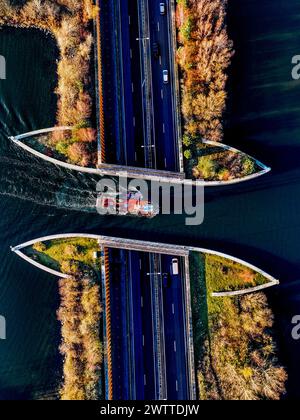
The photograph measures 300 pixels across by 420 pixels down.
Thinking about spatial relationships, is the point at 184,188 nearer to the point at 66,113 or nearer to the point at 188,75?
the point at 188,75

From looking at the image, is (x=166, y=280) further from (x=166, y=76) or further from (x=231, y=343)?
(x=166, y=76)

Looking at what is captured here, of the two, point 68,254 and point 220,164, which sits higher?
point 220,164

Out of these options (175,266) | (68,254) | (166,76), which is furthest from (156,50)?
(68,254)

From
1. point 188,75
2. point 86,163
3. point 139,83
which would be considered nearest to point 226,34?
point 188,75

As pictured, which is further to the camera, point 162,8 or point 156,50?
point 162,8

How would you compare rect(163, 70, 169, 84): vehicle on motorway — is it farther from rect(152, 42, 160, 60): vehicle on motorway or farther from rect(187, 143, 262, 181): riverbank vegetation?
rect(187, 143, 262, 181): riverbank vegetation

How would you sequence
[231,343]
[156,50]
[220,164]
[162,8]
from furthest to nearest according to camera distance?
[162,8]
[156,50]
[220,164]
[231,343]
